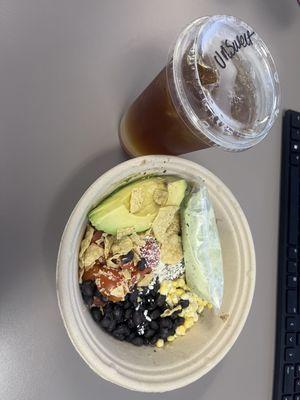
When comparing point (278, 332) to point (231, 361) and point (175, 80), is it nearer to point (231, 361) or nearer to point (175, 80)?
point (231, 361)

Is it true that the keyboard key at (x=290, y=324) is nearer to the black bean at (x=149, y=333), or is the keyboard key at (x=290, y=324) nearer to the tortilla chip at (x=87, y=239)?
the black bean at (x=149, y=333)

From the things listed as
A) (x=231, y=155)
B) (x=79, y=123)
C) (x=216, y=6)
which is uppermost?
(x=216, y=6)

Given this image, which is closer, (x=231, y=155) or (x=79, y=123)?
(x=79, y=123)

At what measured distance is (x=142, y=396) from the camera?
0.73 meters

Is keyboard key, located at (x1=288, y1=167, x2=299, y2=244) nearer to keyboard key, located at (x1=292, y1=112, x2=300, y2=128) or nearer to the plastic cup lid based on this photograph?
keyboard key, located at (x1=292, y1=112, x2=300, y2=128)

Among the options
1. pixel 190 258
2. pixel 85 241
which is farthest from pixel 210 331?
pixel 85 241

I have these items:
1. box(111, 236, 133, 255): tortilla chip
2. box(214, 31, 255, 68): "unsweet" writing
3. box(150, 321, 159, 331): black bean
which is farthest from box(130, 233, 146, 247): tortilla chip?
box(214, 31, 255, 68): "unsweet" writing

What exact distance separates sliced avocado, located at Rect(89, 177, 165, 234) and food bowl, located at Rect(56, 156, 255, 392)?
11 mm

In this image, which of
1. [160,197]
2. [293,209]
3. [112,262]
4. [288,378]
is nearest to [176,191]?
[160,197]

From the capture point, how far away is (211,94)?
0.60m

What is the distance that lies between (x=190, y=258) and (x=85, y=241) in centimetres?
14

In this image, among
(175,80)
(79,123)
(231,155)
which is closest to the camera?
(175,80)

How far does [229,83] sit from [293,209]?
30cm

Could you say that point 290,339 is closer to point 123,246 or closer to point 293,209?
point 293,209
